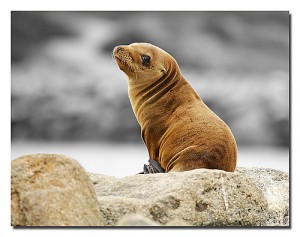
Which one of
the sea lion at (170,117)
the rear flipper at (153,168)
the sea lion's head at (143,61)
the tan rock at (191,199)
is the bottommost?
the tan rock at (191,199)

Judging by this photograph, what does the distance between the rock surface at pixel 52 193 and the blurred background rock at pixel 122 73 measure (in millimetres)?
1401

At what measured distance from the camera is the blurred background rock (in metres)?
7.57

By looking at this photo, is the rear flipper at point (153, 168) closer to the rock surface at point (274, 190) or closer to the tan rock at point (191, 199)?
the tan rock at point (191, 199)

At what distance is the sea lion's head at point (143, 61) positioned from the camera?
7.67m

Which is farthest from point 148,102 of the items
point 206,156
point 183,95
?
point 206,156

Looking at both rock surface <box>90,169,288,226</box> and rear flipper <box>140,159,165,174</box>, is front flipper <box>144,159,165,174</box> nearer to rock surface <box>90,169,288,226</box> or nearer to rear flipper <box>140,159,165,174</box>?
rear flipper <box>140,159,165,174</box>

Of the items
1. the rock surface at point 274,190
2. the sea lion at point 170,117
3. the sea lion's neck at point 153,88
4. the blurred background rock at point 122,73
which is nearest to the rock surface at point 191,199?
the rock surface at point 274,190

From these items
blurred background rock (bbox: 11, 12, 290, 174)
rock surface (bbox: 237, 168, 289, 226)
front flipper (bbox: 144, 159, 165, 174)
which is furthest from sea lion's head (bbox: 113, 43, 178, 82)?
rock surface (bbox: 237, 168, 289, 226)

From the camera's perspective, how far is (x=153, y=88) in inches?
310

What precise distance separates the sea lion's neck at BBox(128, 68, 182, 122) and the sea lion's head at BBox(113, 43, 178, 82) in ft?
0.17

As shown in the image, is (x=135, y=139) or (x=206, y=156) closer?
(x=206, y=156)

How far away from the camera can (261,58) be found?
785cm

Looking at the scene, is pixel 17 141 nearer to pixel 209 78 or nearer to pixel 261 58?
pixel 209 78

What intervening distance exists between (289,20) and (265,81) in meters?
0.74
